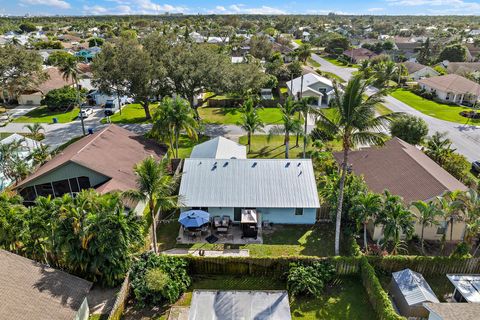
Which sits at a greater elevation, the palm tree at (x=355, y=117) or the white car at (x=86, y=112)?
the palm tree at (x=355, y=117)

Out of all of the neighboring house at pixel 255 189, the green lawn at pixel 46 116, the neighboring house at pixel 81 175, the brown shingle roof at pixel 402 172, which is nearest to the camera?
A: the brown shingle roof at pixel 402 172

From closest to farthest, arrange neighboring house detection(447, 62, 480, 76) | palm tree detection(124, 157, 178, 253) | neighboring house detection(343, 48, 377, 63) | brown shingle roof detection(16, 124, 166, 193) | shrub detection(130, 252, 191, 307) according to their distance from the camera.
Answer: shrub detection(130, 252, 191, 307) → palm tree detection(124, 157, 178, 253) → brown shingle roof detection(16, 124, 166, 193) → neighboring house detection(447, 62, 480, 76) → neighboring house detection(343, 48, 377, 63)

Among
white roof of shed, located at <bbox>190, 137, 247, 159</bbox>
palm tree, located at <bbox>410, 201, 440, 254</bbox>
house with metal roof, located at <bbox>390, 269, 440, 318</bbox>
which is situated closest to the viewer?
house with metal roof, located at <bbox>390, 269, 440, 318</bbox>

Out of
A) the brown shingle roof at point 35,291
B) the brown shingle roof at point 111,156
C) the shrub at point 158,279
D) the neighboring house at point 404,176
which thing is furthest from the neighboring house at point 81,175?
the neighboring house at point 404,176

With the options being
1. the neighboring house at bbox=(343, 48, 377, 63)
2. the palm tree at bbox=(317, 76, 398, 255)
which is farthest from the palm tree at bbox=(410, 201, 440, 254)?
the neighboring house at bbox=(343, 48, 377, 63)

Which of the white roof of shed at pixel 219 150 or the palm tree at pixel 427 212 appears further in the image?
the white roof of shed at pixel 219 150

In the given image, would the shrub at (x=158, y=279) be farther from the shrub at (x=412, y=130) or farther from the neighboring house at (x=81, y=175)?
the shrub at (x=412, y=130)

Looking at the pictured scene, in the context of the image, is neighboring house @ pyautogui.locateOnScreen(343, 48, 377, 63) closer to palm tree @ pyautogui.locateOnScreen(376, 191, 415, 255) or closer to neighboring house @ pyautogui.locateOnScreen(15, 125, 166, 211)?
neighboring house @ pyautogui.locateOnScreen(15, 125, 166, 211)
